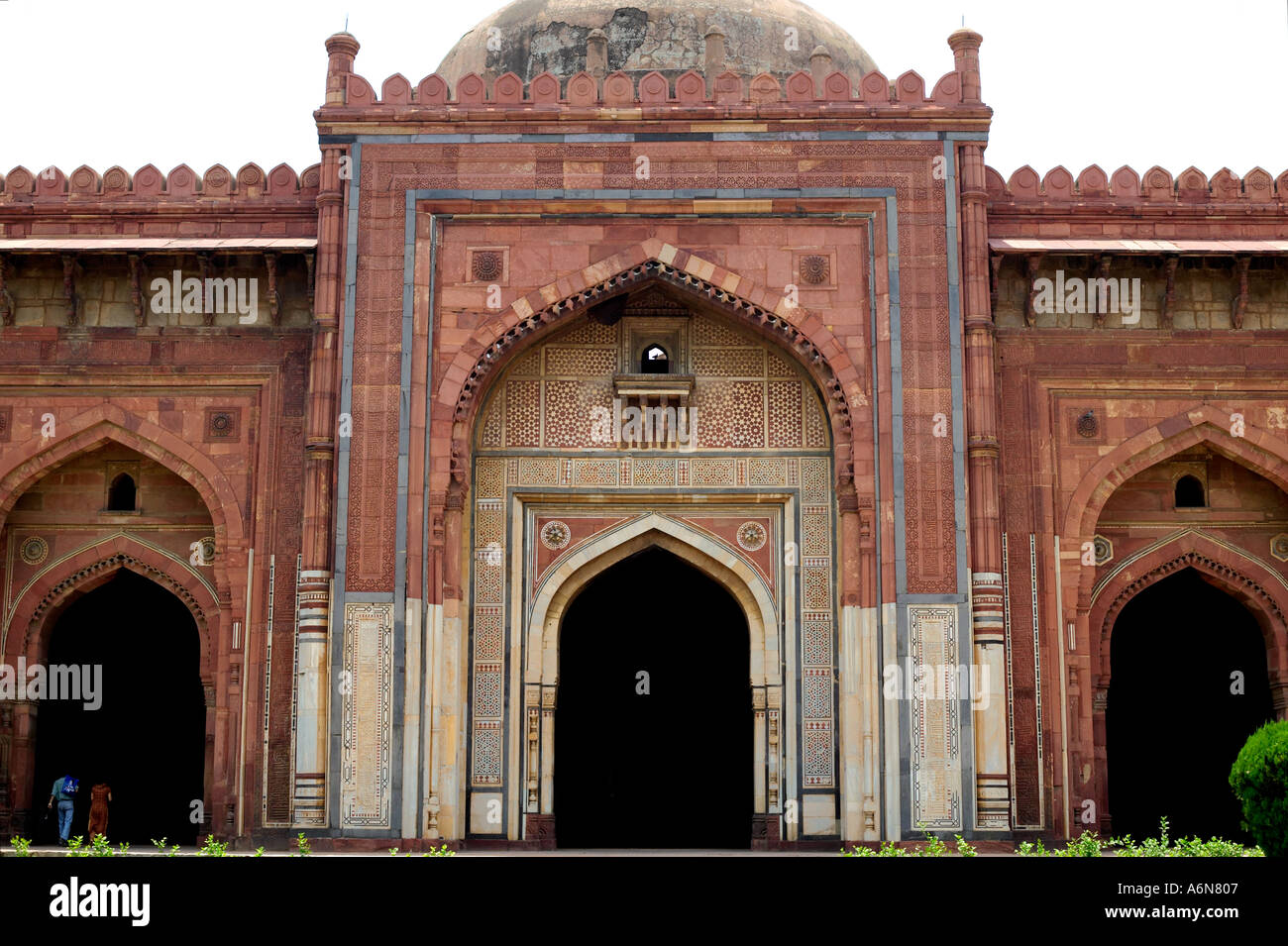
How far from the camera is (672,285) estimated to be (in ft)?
39.6

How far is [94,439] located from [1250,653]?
9211mm

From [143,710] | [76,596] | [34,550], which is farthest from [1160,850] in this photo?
[143,710]

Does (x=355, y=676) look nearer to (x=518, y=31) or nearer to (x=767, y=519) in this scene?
(x=767, y=519)

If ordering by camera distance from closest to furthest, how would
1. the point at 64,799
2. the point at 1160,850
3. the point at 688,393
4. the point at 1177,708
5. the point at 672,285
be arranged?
the point at 1160,850, the point at 672,285, the point at 688,393, the point at 64,799, the point at 1177,708

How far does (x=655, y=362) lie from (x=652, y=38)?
3249mm

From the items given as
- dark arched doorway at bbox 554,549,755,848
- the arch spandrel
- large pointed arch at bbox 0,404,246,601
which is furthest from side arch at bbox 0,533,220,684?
dark arched doorway at bbox 554,549,755,848

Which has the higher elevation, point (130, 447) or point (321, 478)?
point (130, 447)

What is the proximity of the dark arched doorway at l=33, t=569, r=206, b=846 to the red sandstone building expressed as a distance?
146cm

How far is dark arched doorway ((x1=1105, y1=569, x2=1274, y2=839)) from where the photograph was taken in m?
14.2

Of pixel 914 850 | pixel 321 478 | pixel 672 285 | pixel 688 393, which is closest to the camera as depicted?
pixel 914 850

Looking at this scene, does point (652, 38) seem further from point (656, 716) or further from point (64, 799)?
point (64, 799)

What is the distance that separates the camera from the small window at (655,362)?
492 inches

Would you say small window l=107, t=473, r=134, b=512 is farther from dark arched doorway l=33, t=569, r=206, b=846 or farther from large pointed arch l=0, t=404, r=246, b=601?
dark arched doorway l=33, t=569, r=206, b=846

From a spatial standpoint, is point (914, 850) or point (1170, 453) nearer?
point (914, 850)
